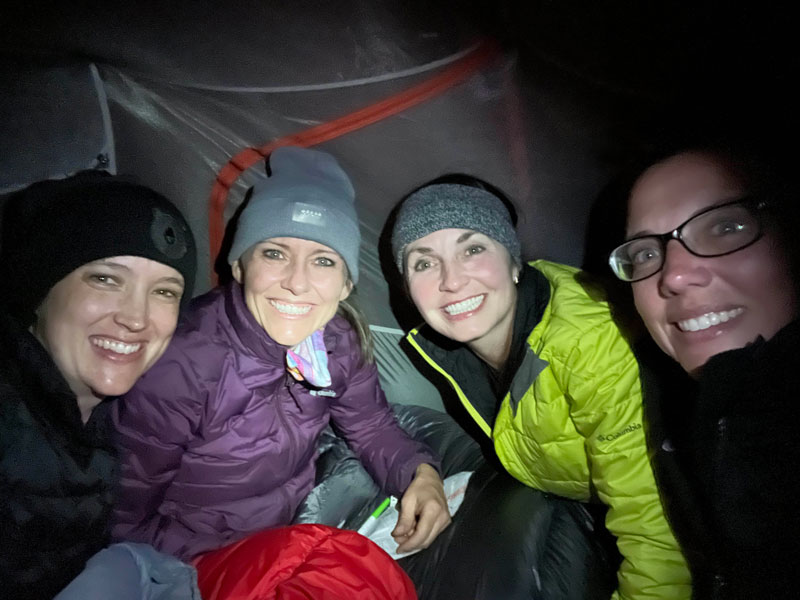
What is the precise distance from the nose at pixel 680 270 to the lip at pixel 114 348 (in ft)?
3.04

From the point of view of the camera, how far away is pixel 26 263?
865 mm

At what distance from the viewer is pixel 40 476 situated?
721mm

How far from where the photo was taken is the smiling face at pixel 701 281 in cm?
68

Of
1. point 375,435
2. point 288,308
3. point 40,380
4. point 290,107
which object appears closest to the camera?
point 40,380

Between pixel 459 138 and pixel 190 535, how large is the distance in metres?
1.13

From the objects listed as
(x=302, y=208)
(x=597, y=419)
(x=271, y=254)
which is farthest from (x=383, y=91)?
(x=597, y=419)

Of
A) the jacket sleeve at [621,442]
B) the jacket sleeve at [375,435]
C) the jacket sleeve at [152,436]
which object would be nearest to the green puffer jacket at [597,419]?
the jacket sleeve at [621,442]

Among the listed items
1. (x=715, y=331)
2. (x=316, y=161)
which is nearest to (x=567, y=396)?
(x=715, y=331)

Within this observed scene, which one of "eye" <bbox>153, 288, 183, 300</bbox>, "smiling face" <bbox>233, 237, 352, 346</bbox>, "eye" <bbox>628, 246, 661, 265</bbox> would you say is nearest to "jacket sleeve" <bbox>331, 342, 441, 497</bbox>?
"smiling face" <bbox>233, 237, 352, 346</bbox>

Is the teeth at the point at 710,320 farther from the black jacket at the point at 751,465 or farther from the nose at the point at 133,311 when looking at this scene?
the nose at the point at 133,311

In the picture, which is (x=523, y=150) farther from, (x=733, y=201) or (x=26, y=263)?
(x=26, y=263)

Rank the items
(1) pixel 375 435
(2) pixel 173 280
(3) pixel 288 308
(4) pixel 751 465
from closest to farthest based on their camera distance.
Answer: (4) pixel 751 465
(2) pixel 173 280
(3) pixel 288 308
(1) pixel 375 435

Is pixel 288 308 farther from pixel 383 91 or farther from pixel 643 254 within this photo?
pixel 643 254

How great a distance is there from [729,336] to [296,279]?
80 centimetres
